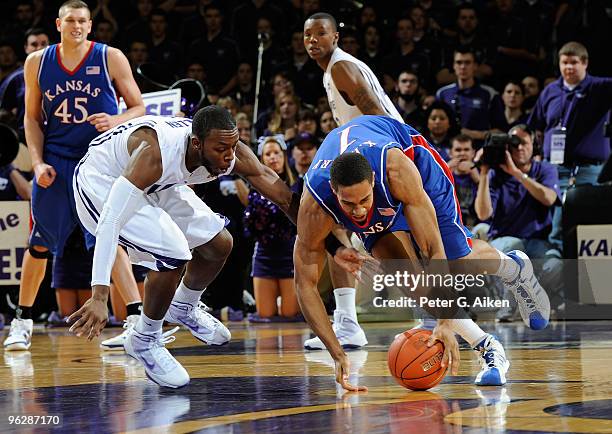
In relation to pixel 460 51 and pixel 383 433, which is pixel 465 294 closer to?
pixel 460 51

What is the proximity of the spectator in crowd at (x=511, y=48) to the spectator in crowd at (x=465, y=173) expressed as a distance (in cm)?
213

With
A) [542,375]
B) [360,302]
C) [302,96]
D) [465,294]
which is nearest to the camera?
[542,375]

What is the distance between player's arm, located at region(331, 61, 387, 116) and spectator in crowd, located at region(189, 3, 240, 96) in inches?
197

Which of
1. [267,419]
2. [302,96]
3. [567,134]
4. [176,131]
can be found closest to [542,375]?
[267,419]

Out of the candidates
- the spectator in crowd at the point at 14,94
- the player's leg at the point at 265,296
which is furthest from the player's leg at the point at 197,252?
the spectator in crowd at the point at 14,94

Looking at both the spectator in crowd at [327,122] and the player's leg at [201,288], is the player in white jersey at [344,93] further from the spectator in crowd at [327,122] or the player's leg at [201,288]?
the spectator in crowd at [327,122]

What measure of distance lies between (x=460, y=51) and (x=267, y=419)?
6313mm

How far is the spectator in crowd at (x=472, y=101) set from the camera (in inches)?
361

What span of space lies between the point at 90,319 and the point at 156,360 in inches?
27.7

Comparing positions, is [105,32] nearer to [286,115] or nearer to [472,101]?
[286,115]

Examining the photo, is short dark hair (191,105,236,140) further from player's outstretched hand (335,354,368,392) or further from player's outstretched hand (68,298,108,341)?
player's outstretched hand (335,354,368,392)

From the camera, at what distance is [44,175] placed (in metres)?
6.22

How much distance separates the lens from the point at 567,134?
28.1ft

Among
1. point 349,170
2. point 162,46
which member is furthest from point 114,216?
point 162,46
